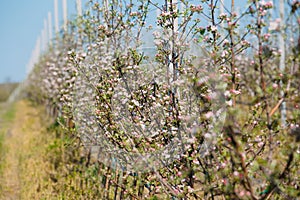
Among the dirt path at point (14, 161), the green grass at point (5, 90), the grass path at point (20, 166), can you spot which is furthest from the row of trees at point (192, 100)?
the green grass at point (5, 90)

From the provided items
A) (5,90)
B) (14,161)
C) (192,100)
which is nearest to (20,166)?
(14,161)

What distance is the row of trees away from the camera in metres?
2.05

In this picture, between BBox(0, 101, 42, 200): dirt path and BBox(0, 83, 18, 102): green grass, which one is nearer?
BBox(0, 101, 42, 200): dirt path

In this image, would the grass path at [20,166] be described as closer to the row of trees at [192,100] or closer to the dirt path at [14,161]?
the dirt path at [14,161]

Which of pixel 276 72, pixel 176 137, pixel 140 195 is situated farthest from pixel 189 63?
pixel 140 195

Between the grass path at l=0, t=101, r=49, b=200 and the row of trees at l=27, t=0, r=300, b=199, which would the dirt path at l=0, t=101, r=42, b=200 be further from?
the row of trees at l=27, t=0, r=300, b=199

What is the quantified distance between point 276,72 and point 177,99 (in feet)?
2.62

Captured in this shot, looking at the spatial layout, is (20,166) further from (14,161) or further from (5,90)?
(5,90)

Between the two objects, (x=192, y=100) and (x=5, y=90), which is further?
(x=5, y=90)

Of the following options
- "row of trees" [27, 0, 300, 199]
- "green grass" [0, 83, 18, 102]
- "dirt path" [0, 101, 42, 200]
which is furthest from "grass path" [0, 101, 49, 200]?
"green grass" [0, 83, 18, 102]

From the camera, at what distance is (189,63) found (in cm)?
269

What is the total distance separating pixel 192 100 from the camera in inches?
100

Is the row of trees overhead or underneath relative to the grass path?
overhead

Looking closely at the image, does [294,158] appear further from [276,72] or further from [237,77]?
[237,77]
